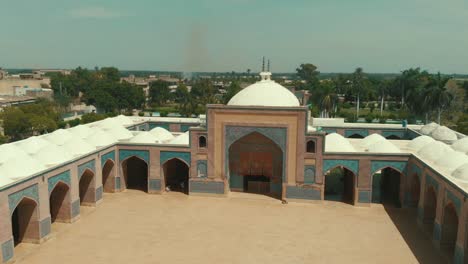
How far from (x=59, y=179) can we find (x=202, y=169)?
23.7 feet

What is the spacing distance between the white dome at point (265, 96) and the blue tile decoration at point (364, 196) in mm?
5851

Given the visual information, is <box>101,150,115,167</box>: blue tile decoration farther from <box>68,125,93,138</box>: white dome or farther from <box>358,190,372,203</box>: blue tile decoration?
<box>358,190,372,203</box>: blue tile decoration

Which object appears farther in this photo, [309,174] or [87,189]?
[309,174]

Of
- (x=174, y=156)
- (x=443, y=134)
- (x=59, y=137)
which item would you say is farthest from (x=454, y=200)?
(x=59, y=137)

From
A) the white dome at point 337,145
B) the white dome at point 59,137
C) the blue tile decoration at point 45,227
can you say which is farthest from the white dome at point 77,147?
the white dome at point 337,145

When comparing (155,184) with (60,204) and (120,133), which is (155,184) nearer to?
(120,133)

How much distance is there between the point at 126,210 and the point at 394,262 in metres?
11.4

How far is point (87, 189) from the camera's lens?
64.4 ft

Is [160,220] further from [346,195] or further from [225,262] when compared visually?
[346,195]

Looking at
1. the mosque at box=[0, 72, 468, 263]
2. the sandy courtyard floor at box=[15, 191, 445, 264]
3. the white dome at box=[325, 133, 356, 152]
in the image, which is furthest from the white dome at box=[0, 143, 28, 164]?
the white dome at box=[325, 133, 356, 152]

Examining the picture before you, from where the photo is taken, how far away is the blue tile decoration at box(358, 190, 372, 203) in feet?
66.5

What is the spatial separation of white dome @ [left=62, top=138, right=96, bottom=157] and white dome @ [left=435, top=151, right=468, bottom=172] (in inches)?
598

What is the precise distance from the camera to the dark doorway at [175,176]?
2283 cm

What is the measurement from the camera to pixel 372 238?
16312 mm
